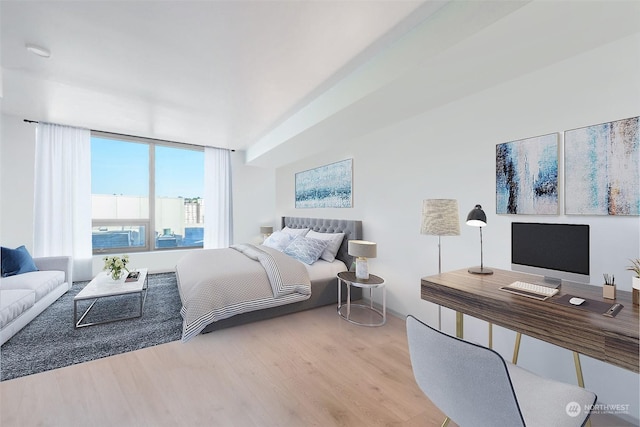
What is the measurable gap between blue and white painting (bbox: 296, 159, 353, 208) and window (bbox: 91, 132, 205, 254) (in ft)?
7.14

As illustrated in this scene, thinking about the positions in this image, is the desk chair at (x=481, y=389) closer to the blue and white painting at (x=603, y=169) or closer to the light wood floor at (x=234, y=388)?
the light wood floor at (x=234, y=388)

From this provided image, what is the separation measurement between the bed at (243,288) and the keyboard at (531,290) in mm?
1938

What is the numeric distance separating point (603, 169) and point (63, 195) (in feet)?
20.2

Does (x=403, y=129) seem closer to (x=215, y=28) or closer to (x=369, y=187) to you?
(x=369, y=187)

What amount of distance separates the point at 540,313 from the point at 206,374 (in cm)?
213

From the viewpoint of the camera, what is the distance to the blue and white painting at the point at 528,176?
177 cm

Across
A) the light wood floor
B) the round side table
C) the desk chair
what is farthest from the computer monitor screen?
the round side table

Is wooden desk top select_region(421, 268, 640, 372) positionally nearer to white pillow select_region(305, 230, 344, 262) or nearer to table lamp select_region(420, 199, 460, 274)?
table lamp select_region(420, 199, 460, 274)

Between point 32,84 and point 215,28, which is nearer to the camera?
point 215,28

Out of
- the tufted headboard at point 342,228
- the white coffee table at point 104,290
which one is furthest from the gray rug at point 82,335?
the tufted headboard at point 342,228

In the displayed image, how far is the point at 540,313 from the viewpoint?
1.24 meters

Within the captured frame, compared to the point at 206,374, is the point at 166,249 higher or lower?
higher

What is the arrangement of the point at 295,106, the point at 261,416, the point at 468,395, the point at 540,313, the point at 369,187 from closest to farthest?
the point at 468,395 < the point at 540,313 < the point at 261,416 < the point at 295,106 < the point at 369,187

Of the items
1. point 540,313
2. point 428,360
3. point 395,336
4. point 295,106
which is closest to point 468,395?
point 428,360
